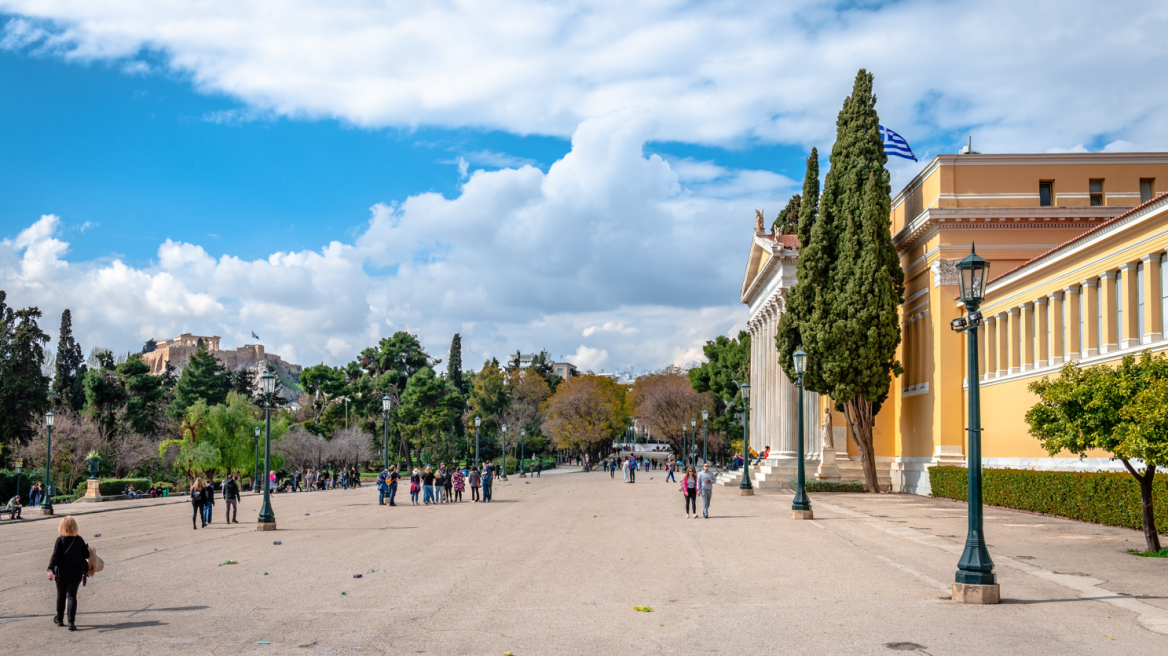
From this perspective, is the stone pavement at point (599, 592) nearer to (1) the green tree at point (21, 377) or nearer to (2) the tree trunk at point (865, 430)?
(2) the tree trunk at point (865, 430)

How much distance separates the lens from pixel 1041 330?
28031 mm

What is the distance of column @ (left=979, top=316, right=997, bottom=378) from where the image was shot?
3138 centimetres

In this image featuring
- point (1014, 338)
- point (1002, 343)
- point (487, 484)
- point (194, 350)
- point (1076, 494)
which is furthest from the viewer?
point (194, 350)

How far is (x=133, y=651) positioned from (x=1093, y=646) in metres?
8.84

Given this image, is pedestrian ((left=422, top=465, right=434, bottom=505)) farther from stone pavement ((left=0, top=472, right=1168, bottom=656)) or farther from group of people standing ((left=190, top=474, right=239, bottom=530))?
stone pavement ((left=0, top=472, right=1168, bottom=656))

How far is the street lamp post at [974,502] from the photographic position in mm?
10469

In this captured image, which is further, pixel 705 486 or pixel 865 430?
pixel 865 430

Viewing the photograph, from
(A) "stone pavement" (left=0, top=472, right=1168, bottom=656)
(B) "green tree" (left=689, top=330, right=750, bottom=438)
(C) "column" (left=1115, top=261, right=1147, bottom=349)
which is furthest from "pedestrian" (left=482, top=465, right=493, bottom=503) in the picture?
(B) "green tree" (left=689, top=330, right=750, bottom=438)

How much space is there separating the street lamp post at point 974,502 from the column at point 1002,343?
794 inches

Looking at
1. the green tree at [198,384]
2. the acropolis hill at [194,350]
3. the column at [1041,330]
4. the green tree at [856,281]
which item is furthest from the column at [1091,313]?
the acropolis hill at [194,350]

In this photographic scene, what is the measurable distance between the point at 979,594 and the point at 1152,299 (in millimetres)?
15116

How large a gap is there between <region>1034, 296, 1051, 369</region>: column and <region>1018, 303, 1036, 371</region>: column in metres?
0.68

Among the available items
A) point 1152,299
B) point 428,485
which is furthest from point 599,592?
point 428,485

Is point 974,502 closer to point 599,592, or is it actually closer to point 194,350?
point 599,592
